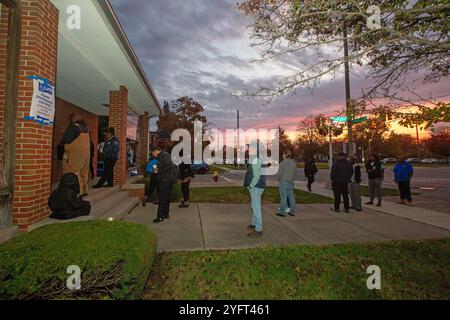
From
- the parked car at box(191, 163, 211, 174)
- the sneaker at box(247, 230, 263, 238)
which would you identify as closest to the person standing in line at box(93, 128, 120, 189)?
the sneaker at box(247, 230, 263, 238)

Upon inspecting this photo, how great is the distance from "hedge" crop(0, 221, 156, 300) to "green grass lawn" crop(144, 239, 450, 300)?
0.70 metres

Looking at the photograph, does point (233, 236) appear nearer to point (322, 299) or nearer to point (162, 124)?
point (322, 299)

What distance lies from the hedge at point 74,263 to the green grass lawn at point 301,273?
0.70m

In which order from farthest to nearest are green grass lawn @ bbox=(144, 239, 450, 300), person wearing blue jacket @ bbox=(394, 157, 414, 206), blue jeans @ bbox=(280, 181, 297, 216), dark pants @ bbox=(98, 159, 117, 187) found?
person wearing blue jacket @ bbox=(394, 157, 414, 206)
dark pants @ bbox=(98, 159, 117, 187)
blue jeans @ bbox=(280, 181, 297, 216)
green grass lawn @ bbox=(144, 239, 450, 300)

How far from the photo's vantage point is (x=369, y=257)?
166 inches

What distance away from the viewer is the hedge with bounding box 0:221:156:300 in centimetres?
209

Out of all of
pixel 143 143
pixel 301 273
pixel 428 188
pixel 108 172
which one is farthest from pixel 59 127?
pixel 428 188

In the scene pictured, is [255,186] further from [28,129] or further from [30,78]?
[30,78]

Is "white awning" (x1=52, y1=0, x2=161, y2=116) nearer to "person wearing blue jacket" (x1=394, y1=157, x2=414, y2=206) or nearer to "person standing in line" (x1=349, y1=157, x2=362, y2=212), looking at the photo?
"person standing in line" (x1=349, y1=157, x2=362, y2=212)

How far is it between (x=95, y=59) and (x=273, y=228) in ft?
20.4

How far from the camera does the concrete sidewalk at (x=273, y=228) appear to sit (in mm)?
4844
